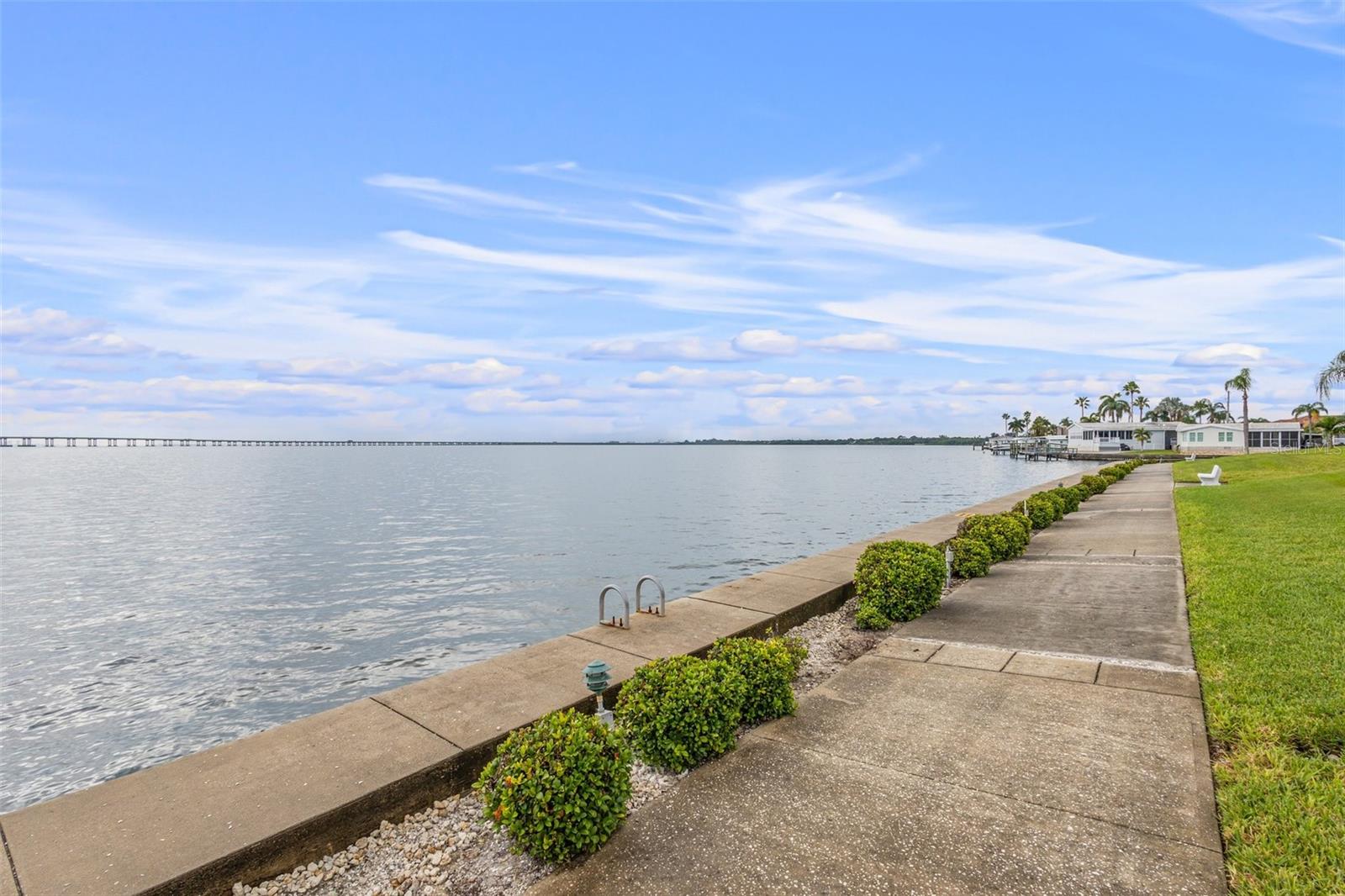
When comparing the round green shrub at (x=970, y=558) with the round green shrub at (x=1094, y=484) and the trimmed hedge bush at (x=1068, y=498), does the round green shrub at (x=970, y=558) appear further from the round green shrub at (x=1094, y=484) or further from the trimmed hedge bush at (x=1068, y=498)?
the round green shrub at (x=1094, y=484)

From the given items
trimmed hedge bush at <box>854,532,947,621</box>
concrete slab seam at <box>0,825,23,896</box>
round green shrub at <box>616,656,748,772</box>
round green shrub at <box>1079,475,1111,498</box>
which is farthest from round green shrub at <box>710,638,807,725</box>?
round green shrub at <box>1079,475,1111,498</box>

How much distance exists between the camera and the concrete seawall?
3580 millimetres

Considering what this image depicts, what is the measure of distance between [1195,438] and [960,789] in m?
117

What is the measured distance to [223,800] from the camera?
164 inches

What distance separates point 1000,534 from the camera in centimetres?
1262

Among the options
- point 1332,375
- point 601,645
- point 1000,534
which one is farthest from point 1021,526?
point 1332,375

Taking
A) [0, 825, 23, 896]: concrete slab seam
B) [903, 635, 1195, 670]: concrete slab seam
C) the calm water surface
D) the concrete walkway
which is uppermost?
[0, 825, 23, 896]: concrete slab seam

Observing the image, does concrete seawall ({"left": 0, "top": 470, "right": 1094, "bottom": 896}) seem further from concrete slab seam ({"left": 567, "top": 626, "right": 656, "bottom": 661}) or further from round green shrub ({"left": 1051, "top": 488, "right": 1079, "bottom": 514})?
round green shrub ({"left": 1051, "top": 488, "right": 1079, "bottom": 514})

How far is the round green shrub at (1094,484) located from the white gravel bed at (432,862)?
2862 cm

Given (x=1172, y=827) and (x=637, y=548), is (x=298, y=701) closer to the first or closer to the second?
(x=1172, y=827)

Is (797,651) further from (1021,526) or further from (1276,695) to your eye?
(1021,526)

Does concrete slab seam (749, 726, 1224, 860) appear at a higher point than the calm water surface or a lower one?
higher

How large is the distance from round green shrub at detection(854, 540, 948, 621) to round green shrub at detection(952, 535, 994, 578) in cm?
254

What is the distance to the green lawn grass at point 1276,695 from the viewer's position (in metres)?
3.66
